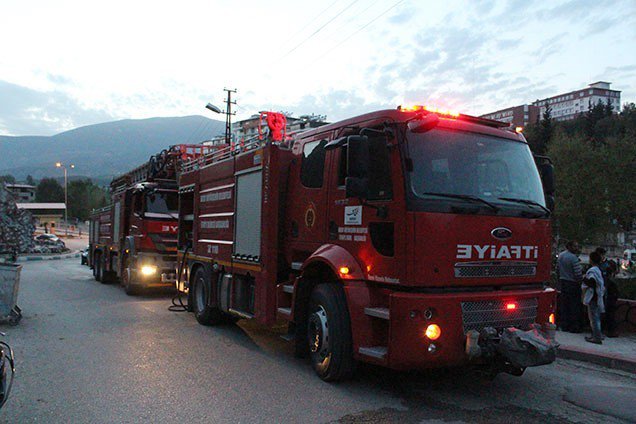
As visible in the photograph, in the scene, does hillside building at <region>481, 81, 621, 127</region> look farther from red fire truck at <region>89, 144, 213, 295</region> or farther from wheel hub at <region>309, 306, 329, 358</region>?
wheel hub at <region>309, 306, 329, 358</region>

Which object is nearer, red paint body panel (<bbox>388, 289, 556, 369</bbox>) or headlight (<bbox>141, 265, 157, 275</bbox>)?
red paint body panel (<bbox>388, 289, 556, 369</bbox>)

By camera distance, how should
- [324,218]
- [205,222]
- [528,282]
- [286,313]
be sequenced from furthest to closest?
1. [205,222]
2. [286,313]
3. [324,218]
4. [528,282]

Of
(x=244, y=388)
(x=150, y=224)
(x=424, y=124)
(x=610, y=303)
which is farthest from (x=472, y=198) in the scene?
(x=150, y=224)

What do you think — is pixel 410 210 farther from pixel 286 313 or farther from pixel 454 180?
pixel 286 313

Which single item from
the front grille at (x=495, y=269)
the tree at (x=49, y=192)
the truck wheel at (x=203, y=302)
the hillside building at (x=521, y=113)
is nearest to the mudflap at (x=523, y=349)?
the front grille at (x=495, y=269)

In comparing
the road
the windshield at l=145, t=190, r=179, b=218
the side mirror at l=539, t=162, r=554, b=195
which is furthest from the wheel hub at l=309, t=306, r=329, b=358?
the windshield at l=145, t=190, r=179, b=218

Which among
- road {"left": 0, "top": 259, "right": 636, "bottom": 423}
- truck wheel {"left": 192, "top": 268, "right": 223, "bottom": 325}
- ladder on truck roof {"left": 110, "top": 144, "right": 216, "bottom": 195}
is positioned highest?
ladder on truck roof {"left": 110, "top": 144, "right": 216, "bottom": 195}

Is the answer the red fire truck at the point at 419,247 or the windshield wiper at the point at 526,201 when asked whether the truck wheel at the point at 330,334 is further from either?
the windshield wiper at the point at 526,201

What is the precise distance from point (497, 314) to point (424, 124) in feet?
6.38

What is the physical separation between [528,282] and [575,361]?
2279mm

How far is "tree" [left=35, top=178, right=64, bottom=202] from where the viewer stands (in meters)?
130

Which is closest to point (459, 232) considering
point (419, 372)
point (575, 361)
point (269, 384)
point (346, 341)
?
point (346, 341)

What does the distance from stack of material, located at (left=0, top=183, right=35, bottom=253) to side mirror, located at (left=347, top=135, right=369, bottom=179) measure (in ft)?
119

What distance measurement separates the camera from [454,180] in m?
4.88
